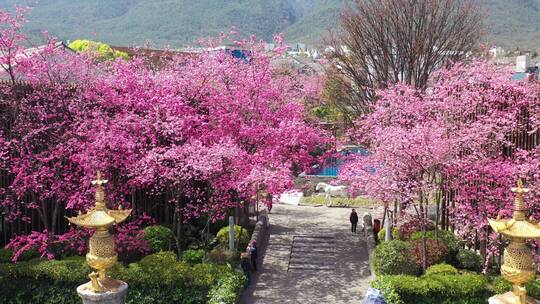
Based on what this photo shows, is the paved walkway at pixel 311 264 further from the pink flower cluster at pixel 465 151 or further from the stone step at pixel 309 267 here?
the pink flower cluster at pixel 465 151

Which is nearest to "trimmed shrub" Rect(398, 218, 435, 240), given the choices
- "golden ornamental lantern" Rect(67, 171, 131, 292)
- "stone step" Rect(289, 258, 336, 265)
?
"stone step" Rect(289, 258, 336, 265)

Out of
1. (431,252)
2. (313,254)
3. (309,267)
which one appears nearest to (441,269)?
(431,252)

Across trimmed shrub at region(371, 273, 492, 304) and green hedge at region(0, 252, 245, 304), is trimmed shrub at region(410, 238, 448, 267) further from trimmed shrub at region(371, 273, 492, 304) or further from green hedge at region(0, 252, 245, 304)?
green hedge at region(0, 252, 245, 304)

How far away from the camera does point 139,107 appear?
19.6 m

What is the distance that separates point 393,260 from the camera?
58.9 ft

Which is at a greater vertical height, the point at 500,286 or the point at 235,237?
the point at 235,237

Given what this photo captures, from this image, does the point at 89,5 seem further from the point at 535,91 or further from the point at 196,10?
the point at 535,91

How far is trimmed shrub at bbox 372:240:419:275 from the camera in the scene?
1792 centimetres

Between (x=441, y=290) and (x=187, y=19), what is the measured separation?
4538 inches

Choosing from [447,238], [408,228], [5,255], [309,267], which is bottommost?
[309,267]

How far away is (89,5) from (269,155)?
131 metres

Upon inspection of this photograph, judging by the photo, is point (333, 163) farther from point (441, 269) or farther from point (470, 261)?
point (441, 269)

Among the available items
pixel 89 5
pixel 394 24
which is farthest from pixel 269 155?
pixel 89 5

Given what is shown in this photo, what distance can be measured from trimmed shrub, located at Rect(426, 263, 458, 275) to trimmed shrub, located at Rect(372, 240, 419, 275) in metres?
0.64
